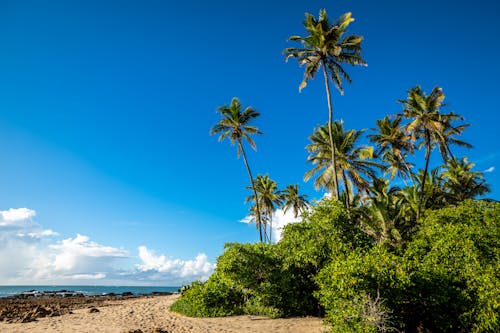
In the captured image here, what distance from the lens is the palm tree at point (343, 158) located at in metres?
24.8

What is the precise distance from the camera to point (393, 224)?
2411cm

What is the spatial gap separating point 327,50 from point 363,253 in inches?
550

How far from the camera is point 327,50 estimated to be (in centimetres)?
2120

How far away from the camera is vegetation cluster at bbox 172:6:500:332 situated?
9.17 m

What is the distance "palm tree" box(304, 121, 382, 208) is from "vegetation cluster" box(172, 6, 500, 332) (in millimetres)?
78

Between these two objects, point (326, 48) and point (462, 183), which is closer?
point (326, 48)

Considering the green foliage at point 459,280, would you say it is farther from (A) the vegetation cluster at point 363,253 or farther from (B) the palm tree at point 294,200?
(B) the palm tree at point 294,200

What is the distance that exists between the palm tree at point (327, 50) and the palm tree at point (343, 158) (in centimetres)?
370

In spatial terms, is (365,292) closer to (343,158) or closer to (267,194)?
(343,158)

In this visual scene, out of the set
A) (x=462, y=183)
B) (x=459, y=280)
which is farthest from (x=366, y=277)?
(x=462, y=183)

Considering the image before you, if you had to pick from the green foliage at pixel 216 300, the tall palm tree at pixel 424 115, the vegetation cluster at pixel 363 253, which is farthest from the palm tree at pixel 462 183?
the green foliage at pixel 216 300

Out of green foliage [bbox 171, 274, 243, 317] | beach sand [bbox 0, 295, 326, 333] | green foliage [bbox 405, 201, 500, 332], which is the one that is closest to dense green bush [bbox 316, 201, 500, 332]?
green foliage [bbox 405, 201, 500, 332]

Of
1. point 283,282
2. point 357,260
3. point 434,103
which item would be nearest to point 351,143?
point 434,103

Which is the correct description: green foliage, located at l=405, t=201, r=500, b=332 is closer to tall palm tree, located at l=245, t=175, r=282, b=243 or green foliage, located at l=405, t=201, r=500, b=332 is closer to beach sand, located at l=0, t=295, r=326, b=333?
beach sand, located at l=0, t=295, r=326, b=333
